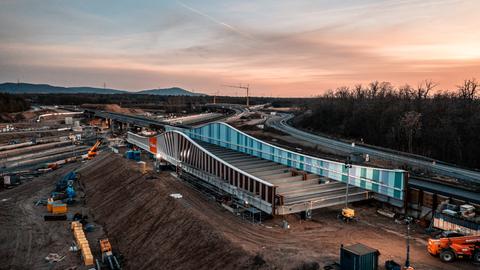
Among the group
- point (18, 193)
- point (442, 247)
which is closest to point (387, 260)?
point (442, 247)

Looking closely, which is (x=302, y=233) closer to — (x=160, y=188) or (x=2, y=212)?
(x=160, y=188)

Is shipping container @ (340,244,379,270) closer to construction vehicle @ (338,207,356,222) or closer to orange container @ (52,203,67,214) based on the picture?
construction vehicle @ (338,207,356,222)

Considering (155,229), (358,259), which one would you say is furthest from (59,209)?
(358,259)

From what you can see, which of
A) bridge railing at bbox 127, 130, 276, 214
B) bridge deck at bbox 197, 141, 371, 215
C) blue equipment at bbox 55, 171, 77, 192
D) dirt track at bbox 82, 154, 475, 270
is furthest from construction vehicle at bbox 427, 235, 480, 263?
blue equipment at bbox 55, 171, 77, 192

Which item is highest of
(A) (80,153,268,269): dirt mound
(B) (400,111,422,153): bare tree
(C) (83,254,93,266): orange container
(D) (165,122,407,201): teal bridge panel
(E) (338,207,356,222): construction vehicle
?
(B) (400,111,422,153): bare tree

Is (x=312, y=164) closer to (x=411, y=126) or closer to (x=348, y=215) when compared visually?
(x=348, y=215)

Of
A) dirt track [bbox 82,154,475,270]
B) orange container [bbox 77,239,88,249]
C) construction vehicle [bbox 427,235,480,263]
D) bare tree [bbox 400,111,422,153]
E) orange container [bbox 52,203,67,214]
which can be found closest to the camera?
construction vehicle [bbox 427,235,480,263]
